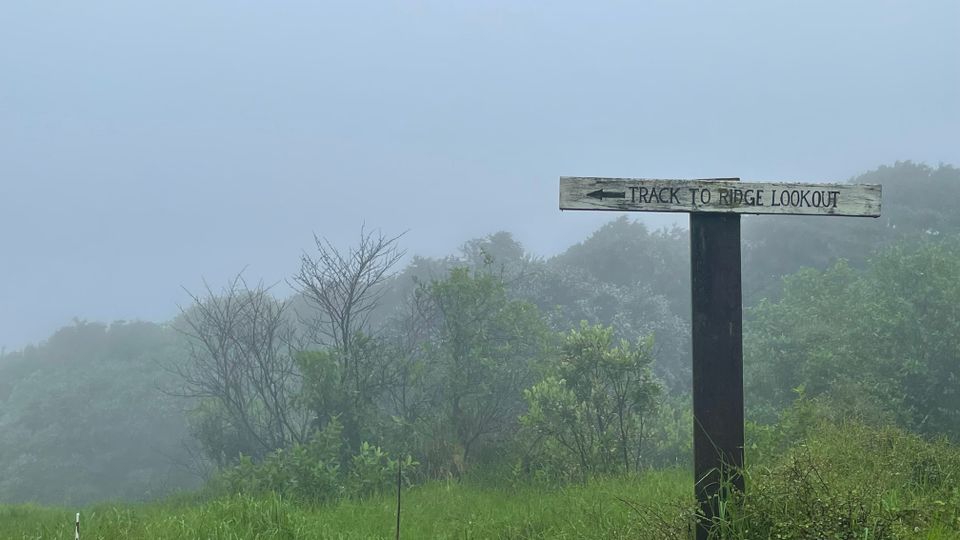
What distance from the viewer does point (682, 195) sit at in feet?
16.5

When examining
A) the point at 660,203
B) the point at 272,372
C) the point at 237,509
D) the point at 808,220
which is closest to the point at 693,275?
the point at 660,203

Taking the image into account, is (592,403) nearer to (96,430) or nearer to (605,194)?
(605,194)

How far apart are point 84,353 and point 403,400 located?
33008 millimetres

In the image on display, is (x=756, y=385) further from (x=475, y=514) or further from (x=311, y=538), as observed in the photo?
(x=311, y=538)

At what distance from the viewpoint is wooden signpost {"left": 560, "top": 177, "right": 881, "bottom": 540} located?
4988 mm

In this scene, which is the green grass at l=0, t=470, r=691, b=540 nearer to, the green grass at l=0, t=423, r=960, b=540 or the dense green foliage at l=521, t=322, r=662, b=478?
the green grass at l=0, t=423, r=960, b=540

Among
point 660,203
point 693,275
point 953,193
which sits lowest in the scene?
point 693,275

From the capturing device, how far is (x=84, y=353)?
41.2 metres

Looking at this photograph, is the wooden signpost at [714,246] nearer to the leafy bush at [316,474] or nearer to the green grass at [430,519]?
the green grass at [430,519]

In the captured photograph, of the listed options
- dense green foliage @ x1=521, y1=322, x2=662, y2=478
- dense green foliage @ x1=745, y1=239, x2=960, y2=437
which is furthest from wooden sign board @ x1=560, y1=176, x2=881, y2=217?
dense green foliage @ x1=745, y1=239, x2=960, y2=437

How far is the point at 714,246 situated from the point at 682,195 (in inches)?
16.3

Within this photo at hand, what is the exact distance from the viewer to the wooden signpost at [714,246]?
4.99 metres

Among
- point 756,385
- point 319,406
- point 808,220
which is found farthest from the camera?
point 808,220

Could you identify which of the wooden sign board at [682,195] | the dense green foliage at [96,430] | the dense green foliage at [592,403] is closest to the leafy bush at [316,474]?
the dense green foliage at [592,403]
